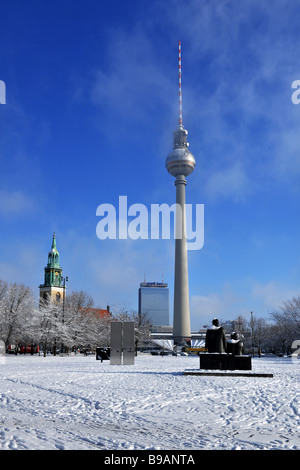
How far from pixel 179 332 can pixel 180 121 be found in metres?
73.8

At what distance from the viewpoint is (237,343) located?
22.2m

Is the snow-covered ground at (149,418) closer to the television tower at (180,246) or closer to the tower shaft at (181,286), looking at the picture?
the television tower at (180,246)

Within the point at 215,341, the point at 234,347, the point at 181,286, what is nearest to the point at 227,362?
the point at 234,347

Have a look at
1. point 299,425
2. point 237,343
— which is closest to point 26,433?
point 299,425

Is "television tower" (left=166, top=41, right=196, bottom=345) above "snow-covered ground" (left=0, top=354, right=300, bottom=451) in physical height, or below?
above

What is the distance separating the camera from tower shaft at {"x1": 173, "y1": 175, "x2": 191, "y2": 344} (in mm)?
134000

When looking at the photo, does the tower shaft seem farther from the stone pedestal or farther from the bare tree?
the stone pedestal

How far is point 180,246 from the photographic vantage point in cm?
13750

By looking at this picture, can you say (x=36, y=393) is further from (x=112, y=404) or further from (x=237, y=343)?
(x=237, y=343)

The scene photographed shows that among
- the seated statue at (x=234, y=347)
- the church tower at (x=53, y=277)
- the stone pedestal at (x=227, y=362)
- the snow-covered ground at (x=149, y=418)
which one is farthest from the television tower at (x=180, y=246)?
the snow-covered ground at (x=149, y=418)

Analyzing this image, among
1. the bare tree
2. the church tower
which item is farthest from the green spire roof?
the bare tree

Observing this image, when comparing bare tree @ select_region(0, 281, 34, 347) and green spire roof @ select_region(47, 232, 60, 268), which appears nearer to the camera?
bare tree @ select_region(0, 281, 34, 347)

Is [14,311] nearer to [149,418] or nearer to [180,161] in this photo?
[149,418]

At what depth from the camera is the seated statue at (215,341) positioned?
71.9 ft
